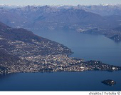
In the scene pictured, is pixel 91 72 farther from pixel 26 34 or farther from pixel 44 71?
pixel 26 34

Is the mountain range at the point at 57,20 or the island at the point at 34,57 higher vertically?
the mountain range at the point at 57,20

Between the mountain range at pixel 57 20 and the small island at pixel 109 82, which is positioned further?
the mountain range at pixel 57 20

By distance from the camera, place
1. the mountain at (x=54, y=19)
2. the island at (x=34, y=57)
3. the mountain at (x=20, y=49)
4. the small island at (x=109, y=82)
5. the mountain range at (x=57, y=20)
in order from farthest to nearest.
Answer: the mountain at (x=54, y=19), the mountain range at (x=57, y=20), the mountain at (x=20, y=49), the island at (x=34, y=57), the small island at (x=109, y=82)

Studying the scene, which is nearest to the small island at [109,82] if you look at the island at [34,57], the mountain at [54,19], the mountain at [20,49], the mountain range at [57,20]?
the island at [34,57]

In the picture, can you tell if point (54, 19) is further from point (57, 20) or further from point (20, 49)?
point (20, 49)

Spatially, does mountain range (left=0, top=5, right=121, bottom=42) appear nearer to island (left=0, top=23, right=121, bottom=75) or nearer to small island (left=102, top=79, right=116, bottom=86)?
island (left=0, top=23, right=121, bottom=75)

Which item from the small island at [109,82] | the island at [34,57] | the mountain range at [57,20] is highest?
the mountain range at [57,20]

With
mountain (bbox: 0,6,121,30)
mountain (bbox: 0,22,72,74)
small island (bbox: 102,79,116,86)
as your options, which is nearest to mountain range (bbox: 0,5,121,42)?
mountain (bbox: 0,6,121,30)

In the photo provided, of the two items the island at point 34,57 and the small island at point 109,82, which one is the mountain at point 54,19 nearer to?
the island at point 34,57

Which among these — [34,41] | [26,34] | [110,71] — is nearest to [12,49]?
[34,41]
